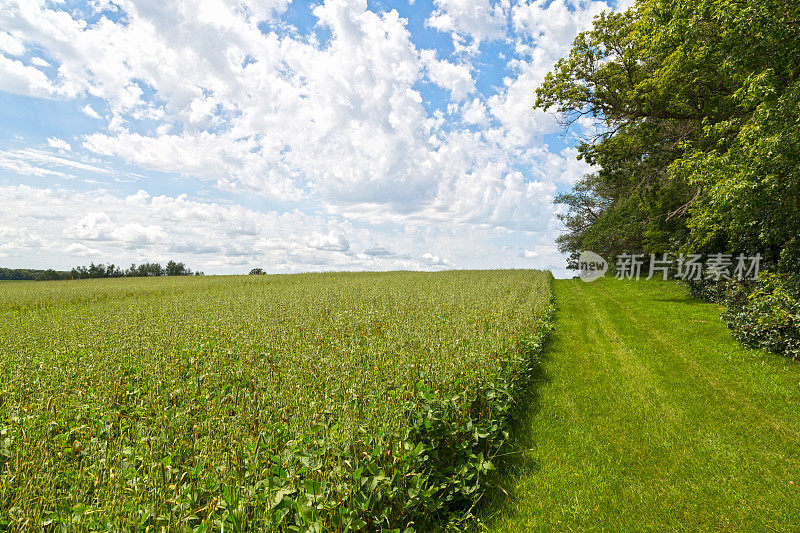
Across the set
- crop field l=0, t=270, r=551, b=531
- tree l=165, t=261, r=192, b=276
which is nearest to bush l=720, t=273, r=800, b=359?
crop field l=0, t=270, r=551, b=531

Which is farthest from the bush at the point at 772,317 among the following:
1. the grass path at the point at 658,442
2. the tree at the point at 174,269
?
the tree at the point at 174,269

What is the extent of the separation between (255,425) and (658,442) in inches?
241

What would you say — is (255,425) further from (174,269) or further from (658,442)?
(174,269)

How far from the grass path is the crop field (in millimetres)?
778

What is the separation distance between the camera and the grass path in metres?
4.38

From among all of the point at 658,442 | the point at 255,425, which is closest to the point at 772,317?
the point at 658,442

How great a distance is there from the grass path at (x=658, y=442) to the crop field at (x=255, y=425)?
0.78 metres

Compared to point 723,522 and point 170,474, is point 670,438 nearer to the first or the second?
point 723,522

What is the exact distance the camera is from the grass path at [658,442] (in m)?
4.38

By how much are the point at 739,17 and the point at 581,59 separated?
9.39 m

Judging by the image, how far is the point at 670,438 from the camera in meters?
6.12

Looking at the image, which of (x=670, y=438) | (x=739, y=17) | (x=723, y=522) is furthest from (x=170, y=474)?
(x=739, y=17)

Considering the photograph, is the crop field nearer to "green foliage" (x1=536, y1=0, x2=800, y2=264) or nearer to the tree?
"green foliage" (x1=536, y1=0, x2=800, y2=264)

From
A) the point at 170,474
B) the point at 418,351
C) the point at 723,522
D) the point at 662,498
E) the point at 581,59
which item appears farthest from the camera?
the point at 581,59
